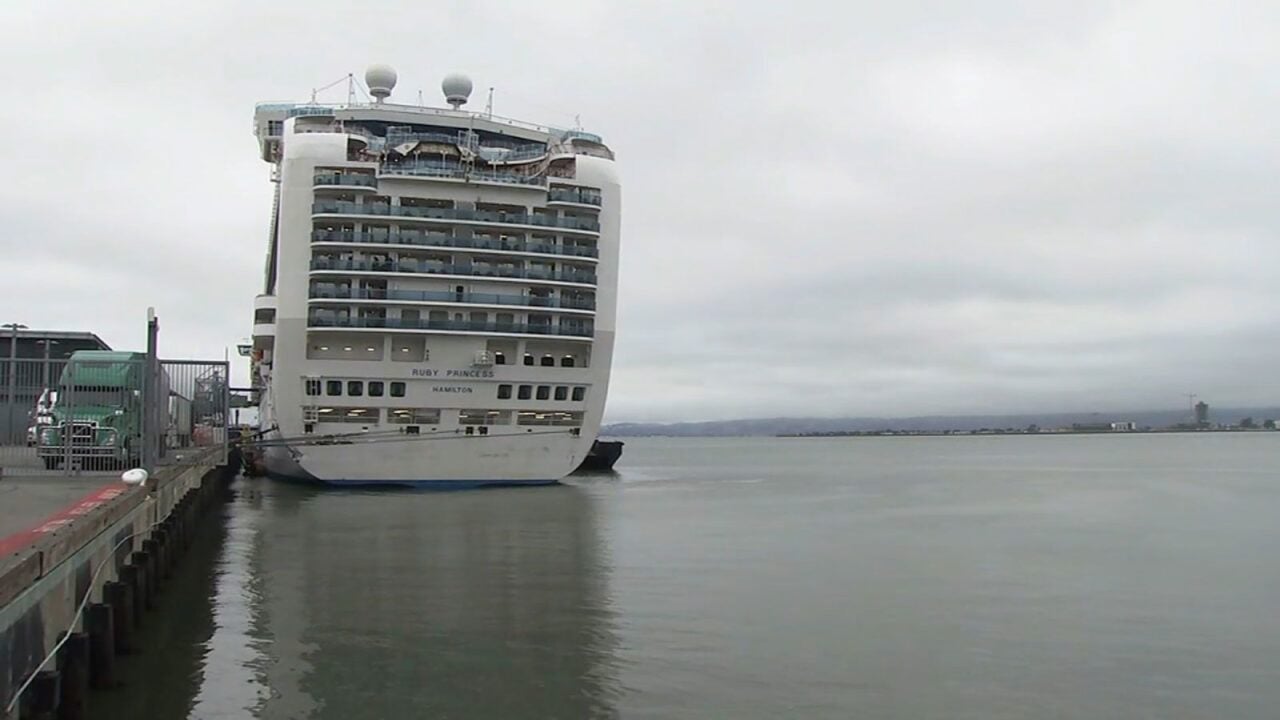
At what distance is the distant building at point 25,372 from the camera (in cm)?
1886

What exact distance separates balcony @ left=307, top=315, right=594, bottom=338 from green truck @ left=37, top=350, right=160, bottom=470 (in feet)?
53.7

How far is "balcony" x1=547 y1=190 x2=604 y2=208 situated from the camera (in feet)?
147

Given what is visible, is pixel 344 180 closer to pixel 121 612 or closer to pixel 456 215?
pixel 456 215

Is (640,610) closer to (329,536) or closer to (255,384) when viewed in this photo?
(329,536)

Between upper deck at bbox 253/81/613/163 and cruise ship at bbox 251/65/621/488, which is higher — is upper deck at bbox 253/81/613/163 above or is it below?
above

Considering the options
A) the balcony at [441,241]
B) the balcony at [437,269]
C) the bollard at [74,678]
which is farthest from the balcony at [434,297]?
the bollard at [74,678]

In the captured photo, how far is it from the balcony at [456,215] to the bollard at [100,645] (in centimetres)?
3282

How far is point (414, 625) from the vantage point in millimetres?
15633

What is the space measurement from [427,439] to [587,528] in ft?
42.4

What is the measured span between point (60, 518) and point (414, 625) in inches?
198

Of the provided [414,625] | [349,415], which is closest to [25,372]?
[414,625]

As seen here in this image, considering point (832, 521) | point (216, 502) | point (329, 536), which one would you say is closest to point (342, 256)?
point (216, 502)

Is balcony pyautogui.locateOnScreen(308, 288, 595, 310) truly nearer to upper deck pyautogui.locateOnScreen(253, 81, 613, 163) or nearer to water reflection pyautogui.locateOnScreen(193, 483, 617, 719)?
upper deck pyautogui.locateOnScreen(253, 81, 613, 163)

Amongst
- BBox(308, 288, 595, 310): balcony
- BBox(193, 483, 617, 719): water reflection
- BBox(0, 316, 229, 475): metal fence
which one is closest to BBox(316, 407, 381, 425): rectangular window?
BBox(308, 288, 595, 310): balcony
